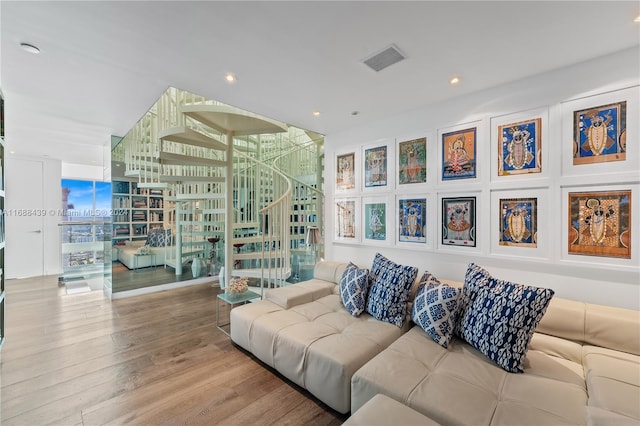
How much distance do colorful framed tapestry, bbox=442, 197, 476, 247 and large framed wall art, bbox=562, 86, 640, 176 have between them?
75 centimetres

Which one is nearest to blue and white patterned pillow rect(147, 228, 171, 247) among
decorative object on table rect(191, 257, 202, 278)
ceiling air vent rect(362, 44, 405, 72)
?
decorative object on table rect(191, 257, 202, 278)

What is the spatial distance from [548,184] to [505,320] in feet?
4.19

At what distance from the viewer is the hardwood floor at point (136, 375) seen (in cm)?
172

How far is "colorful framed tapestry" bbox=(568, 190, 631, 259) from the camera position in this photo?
192 cm

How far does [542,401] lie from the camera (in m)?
1.33

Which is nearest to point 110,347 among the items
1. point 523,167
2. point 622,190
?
point 523,167

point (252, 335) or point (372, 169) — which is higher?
point (372, 169)

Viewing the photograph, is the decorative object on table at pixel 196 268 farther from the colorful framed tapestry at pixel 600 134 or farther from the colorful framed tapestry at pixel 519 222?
the colorful framed tapestry at pixel 600 134

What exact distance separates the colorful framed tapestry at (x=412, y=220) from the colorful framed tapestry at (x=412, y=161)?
9.2 inches

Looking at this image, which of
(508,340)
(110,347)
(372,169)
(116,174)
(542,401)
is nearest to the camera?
(542,401)

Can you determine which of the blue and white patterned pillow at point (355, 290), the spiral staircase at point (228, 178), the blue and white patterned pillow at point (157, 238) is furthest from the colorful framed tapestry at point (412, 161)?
the blue and white patterned pillow at point (157, 238)

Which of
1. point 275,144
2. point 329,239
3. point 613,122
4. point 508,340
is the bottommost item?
point 508,340

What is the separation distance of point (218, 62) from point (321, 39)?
2.80ft

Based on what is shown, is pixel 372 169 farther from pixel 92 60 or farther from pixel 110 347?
pixel 110 347
